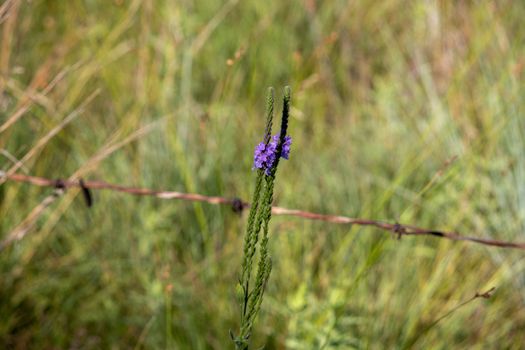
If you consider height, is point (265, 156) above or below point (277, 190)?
below

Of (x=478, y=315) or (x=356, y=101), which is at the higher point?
(x=356, y=101)

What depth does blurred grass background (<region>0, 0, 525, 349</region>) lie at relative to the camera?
2359 millimetres

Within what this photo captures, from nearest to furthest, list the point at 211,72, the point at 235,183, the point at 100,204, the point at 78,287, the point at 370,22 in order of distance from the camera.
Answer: the point at 78,287, the point at 100,204, the point at 235,183, the point at 211,72, the point at 370,22

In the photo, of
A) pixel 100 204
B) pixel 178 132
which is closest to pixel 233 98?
pixel 178 132

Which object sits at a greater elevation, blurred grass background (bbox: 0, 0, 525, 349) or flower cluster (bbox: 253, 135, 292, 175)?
blurred grass background (bbox: 0, 0, 525, 349)

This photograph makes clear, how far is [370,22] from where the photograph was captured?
4.37 metres

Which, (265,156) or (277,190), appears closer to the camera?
(265,156)

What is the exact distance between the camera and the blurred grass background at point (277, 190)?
7.74 ft

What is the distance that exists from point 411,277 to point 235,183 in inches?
37.4

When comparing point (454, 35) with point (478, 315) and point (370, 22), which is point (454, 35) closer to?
point (370, 22)

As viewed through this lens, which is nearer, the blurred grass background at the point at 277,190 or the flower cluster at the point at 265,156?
the flower cluster at the point at 265,156

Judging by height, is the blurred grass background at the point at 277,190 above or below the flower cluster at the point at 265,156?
above

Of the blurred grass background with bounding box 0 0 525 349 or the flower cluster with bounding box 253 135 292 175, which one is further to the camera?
the blurred grass background with bounding box 0 0 525 349

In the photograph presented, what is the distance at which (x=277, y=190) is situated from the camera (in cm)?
302
